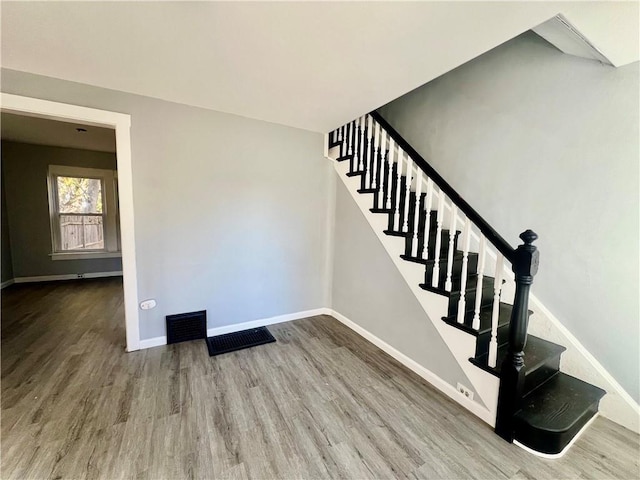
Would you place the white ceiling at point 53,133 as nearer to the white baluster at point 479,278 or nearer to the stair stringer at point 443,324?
the stair stringer at point 443,324

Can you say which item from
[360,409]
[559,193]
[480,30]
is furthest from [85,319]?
[559,193]

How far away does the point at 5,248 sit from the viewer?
442cm

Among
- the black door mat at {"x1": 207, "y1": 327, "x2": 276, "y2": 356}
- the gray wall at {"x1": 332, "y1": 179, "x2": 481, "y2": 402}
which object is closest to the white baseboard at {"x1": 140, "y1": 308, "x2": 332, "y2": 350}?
the black door mat at {"x1": 207, "y1": 327, "x2": 276, "y2": 356}

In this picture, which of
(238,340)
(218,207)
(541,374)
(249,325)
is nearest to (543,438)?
(541,374)

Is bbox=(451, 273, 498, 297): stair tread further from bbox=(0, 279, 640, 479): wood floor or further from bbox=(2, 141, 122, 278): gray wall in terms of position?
bbox=(2, 141, 122, 278): gray wall

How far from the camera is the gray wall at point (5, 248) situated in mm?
4344

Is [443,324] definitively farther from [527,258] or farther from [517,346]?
[527,258]

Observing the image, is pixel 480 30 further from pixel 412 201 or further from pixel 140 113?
pixel 140 113

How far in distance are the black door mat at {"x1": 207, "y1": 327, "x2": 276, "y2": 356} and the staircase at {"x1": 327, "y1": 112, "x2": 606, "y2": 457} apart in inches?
68.4

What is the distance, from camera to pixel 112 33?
Answer: 1539 millimetres

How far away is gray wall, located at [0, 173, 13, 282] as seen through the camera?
4.34 metres

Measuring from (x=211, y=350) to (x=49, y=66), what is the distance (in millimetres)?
2629

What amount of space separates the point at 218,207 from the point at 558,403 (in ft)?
10.6

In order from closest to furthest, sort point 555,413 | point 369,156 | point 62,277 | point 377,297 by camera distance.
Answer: point 555,413 < point 377,297 < point 369,156 < point 62,277
